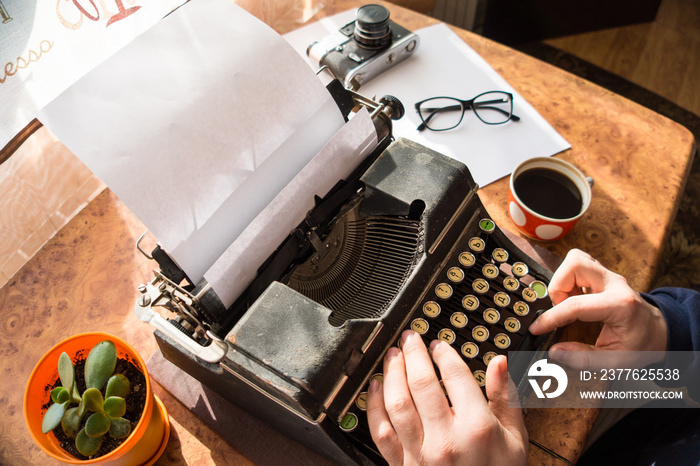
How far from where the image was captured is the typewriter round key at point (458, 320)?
40.3 inches

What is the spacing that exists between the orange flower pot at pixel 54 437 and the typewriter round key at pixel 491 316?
624 mm

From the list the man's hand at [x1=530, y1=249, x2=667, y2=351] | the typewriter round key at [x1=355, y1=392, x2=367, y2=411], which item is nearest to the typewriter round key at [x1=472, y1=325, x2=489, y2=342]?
the man's hand at [x1=530, y1=249, x2=667, y2=351]

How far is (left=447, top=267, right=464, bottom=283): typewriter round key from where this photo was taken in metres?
1.04

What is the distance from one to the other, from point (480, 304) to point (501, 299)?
0.04m

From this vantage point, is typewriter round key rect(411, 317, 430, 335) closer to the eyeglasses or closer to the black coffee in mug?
the black coffee in mug

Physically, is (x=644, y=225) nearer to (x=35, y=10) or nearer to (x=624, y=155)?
(x=624, y=155)

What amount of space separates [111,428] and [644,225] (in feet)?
3.97

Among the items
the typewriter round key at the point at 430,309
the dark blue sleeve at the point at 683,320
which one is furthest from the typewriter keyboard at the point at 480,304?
the dark blue sleeve at the point at 683,320

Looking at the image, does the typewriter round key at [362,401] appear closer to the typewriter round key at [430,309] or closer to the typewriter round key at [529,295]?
the typewriter round key at [430,309]

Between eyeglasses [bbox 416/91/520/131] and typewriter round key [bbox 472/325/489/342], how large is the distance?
0.65 meters

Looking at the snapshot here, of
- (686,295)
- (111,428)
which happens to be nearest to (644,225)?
(686,295)

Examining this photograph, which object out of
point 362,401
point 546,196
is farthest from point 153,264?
point 546,196

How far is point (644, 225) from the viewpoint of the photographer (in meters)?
1.29

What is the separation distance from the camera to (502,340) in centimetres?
104
